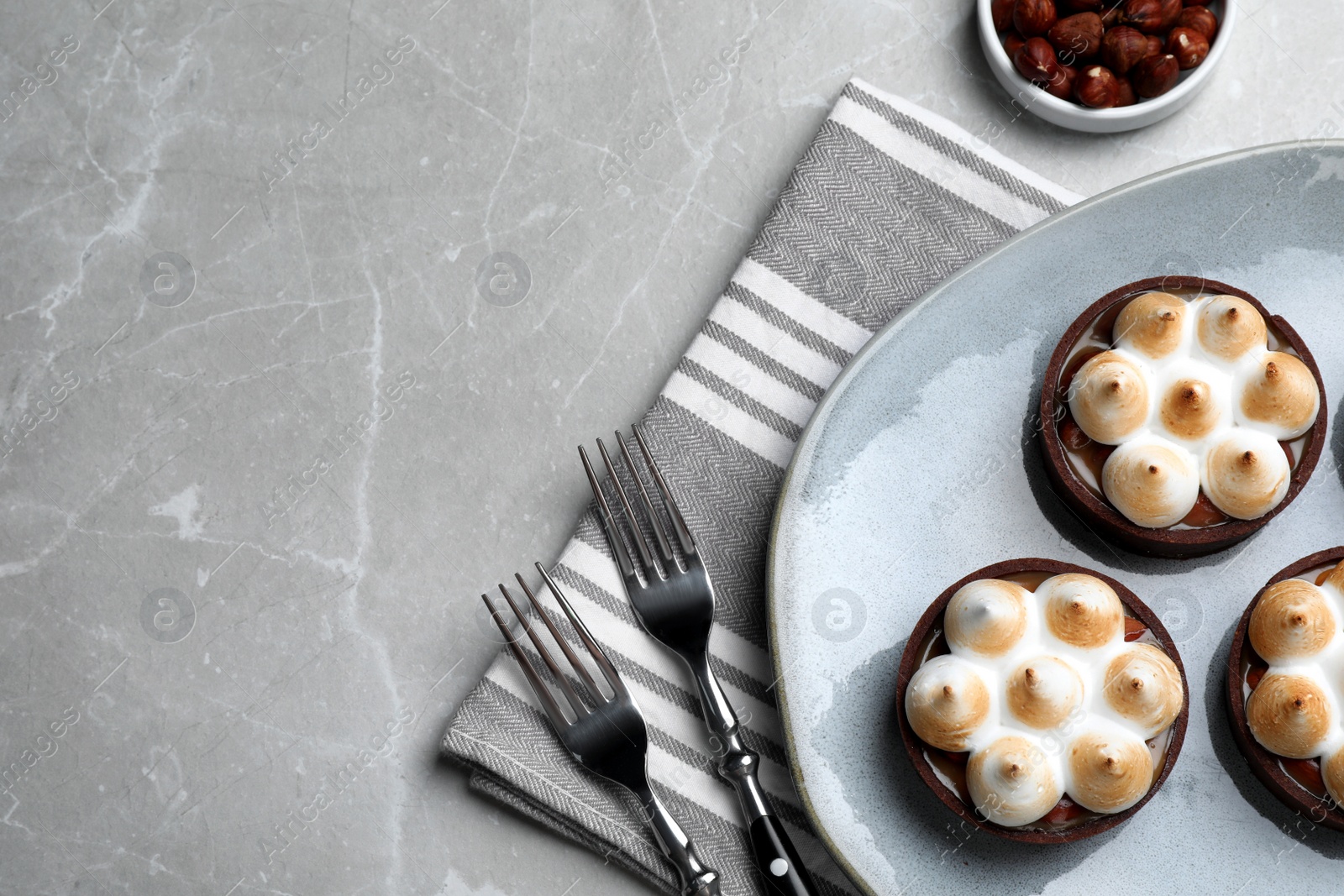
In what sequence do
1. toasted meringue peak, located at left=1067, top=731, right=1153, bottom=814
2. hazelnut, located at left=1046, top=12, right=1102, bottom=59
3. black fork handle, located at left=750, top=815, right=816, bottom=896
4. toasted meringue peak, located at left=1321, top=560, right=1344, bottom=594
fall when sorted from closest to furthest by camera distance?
toasted meringue peak, located at left=1067, top=731, right=1153, bottom=814
toasted meringue peak, located at left=1321, top=560, right=1344, bottom=594
black fork handle, located at left=750, top=815, right=816, bottom=896
hazelnut, located at left=1046, top=12, right=1102, bottom=59

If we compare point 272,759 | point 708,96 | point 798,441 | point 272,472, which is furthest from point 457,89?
point 272,759

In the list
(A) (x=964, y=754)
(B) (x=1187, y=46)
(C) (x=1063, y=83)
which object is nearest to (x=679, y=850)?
(A) (x=964, y=754)

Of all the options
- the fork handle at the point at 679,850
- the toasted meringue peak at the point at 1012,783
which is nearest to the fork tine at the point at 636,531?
the fork handle at the point at 679,850

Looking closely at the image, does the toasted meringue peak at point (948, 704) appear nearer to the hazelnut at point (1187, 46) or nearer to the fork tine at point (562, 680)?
the fork tine at point (562, 680)

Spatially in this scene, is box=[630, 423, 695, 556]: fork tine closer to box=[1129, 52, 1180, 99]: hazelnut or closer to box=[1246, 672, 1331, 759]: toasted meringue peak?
box=[1246, 672, 1331, 759]: toasted meringue peak

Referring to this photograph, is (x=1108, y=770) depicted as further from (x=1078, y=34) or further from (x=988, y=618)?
(x=1078, y=34)

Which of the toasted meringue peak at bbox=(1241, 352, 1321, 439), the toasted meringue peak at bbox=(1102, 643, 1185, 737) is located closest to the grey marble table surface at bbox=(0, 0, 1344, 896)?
the toasted meringue peak at bbox=(1241, 352, 1321, 439)
